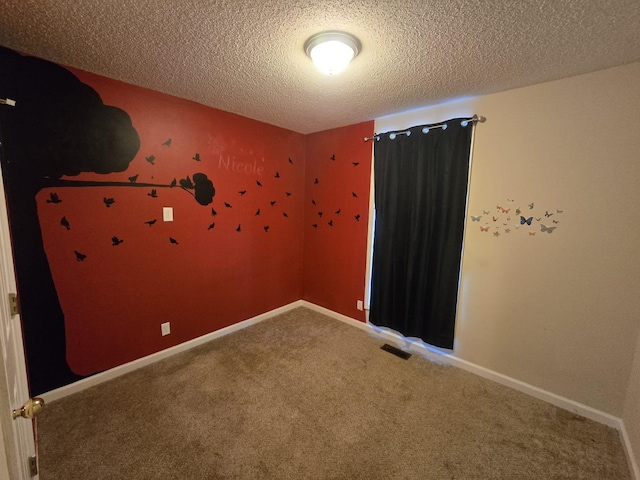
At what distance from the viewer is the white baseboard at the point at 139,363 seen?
194cm

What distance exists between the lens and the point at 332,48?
4.82ft

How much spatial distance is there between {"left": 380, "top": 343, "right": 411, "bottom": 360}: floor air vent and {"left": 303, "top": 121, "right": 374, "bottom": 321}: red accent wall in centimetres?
45

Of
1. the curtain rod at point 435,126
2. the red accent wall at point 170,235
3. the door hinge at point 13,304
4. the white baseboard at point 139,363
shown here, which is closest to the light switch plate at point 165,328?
the red accent wall at point 170,235

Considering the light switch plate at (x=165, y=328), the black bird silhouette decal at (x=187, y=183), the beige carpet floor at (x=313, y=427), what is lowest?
the beige carpet floor at (x=313, y=427)

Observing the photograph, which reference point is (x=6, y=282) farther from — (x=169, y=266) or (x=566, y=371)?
(x=566, y=371)

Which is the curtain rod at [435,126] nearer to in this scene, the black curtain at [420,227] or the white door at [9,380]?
the black curtain at [420,227]

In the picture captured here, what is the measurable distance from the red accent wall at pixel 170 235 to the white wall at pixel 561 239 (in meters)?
2.00

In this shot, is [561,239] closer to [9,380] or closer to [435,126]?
[435,126]

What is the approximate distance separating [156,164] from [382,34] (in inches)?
75.6

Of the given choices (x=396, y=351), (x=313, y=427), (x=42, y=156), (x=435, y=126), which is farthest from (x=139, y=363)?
(x=435, y=126)

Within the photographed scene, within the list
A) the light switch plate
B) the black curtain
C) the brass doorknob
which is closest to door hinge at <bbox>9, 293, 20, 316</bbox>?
the brass doorknob

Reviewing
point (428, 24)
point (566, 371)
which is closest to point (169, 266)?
point (428, 24)

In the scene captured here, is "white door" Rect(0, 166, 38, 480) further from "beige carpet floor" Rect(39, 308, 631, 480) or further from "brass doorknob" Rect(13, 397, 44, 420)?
"beige carpet floor" Rect(39, 308, 631, 480)

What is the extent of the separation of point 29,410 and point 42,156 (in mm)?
1718
